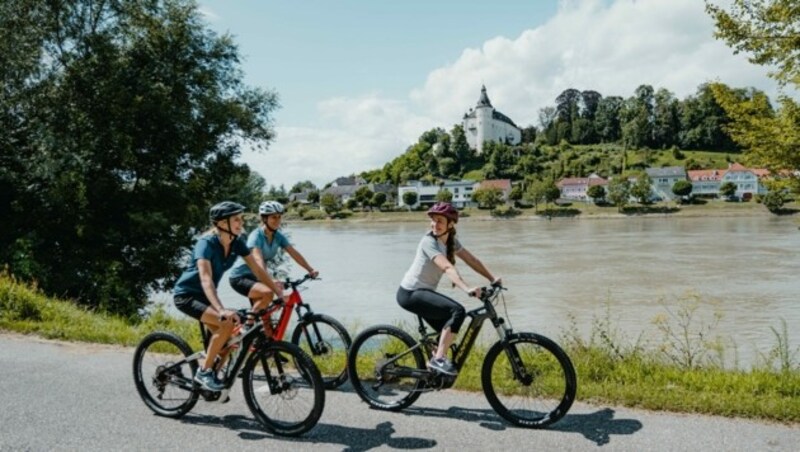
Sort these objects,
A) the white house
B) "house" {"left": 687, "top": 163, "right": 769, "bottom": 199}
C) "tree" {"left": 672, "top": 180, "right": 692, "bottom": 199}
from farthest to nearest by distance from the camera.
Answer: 1. the white house
2. "house" {"left": 687, "top": 163, "right": 769, "bottom": 199}
3. "tree" {"left": 672, "top": 180, "right": 692, "bottom": 199}

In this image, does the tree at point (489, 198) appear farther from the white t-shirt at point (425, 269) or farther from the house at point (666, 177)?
the white t-shirt at point (425, 269)

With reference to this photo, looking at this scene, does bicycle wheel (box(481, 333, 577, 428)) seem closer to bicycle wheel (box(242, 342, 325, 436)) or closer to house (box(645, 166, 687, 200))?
bicycle wheel (box(242, 342, 325, 436))

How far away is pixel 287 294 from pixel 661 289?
20955 mm

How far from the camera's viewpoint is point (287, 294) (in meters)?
6.75

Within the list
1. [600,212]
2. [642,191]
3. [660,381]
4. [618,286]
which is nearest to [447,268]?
[660,381]

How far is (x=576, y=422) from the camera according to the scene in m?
5.11

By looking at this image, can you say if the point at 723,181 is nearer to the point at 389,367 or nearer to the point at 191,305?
the point at 389,367

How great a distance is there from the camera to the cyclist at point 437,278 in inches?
215

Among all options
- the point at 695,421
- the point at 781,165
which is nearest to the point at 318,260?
the point at 781,165

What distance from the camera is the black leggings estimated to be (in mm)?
5445

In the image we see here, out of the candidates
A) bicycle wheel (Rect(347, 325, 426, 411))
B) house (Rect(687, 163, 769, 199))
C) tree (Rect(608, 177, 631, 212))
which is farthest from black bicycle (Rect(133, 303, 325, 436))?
house (Rect(687, 163, 769, 199))

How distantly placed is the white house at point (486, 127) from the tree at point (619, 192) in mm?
69207

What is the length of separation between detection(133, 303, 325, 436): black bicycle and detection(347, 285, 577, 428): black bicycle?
3.00ft

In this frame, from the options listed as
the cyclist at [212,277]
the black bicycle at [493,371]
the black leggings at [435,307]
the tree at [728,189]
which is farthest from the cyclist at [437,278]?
the tree at [728,189]
